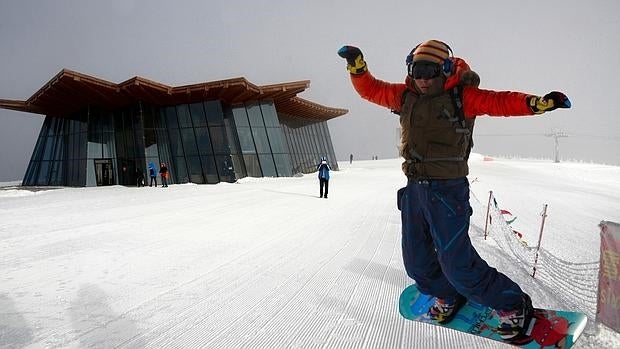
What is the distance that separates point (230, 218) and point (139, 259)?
327cm

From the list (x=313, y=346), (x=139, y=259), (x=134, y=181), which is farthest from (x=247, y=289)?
(x=134, y=181)

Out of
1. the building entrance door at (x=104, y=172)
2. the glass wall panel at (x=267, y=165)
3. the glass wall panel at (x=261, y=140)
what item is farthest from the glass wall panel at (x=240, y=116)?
the building entrance door at (x=104, y=172)

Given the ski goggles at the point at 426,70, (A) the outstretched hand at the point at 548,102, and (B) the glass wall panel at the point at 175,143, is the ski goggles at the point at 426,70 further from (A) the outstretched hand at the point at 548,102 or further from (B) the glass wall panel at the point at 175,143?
(B) the glass wall panel at the point at 175,143

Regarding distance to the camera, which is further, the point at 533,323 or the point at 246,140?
the point at 246,140

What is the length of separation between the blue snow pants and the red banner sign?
0.55m

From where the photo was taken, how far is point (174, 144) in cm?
2481

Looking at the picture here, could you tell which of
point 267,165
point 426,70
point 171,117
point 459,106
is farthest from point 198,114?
point 459,106

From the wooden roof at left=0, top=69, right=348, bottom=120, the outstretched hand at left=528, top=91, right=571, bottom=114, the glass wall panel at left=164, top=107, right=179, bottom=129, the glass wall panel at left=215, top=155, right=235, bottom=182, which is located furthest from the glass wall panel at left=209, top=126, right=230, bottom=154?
the outstretched hand at left=528, top=91, right=571, bottom=114

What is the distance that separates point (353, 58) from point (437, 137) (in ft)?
2.72

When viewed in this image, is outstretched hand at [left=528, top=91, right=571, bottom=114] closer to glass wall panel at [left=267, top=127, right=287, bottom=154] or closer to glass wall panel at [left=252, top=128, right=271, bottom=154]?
glass wall panel at [left=252, top=128, right=271, bottom=154]

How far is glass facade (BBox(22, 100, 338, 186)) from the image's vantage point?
24.0m

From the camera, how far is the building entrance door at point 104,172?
80.4 feet

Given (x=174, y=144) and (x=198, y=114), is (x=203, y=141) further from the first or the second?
(x=174, y=144)

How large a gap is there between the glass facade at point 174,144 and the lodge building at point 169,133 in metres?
0.07
